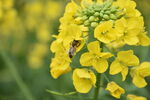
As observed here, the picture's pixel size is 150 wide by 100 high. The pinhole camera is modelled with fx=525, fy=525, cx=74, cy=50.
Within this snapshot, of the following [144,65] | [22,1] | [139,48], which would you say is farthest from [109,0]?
[22,1]

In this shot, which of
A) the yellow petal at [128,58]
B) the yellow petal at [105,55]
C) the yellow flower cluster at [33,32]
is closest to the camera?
the yellow petal at [105,55]

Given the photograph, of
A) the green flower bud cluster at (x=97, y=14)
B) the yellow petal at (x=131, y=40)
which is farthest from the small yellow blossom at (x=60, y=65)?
the yellow petal at (x=131, y=40)

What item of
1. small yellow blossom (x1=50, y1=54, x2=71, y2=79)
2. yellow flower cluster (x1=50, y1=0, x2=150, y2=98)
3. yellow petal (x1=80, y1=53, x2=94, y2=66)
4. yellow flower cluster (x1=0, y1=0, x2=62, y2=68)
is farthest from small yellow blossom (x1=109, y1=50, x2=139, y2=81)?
yellow flower cluster (x1=0, y1=0, x2=62, y2=68)

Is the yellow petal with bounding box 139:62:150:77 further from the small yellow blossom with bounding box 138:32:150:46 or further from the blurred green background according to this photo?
the blurred green background

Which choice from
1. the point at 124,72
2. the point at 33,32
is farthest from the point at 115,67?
the point at 33,32

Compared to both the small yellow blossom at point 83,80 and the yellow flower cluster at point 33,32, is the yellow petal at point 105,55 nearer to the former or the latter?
the small yellow blossom at point 83,80

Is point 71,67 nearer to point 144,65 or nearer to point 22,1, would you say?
point 144,65

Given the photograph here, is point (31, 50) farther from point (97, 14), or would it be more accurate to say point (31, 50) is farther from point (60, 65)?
point (97, 14)

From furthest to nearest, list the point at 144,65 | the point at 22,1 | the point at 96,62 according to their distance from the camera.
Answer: the point at 22,1, the point at 144,65, the point at 96,62

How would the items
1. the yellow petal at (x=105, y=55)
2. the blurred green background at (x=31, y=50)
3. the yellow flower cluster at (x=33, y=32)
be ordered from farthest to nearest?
the yellow flower cluster at (x=33, y=32)
the blurred green background at (x=31, y=50)
the yellow petal at (x=105, y=55)
